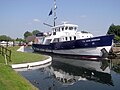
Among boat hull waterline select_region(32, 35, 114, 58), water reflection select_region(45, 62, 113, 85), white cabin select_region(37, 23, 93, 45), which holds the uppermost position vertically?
white cabin select_region(37, 23, 93, 45)

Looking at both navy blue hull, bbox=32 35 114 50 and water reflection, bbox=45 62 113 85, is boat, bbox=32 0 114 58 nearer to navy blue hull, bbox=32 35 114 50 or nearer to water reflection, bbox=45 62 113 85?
navy blue hull, bbox=32 35 114 50

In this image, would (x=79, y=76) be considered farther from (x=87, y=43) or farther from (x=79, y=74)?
(x=87, y=43)

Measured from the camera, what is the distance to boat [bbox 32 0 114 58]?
3703 cm

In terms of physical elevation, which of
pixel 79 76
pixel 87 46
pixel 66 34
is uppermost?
pixel 66 34

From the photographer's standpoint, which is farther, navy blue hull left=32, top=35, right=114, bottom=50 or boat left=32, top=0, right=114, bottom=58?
boat left=32, top=0, right=114, bottom=58

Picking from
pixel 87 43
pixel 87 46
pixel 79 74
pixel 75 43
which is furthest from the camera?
pixel 75 43

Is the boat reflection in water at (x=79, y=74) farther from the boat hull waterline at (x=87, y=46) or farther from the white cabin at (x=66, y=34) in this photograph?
the white cabin at (x=66, y=34)

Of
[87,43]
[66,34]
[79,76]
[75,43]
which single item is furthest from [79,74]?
[66,34]

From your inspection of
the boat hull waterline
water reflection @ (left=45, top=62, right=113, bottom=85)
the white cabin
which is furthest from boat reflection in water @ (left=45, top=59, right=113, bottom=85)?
the white cabin

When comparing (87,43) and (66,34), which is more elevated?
(66,34)

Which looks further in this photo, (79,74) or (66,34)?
(66,34)

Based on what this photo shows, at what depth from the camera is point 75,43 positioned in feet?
129

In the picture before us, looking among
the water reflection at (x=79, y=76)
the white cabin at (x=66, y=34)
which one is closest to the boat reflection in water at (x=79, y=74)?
the water reflection at (x=79, y=76)

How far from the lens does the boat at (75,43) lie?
37031mm
